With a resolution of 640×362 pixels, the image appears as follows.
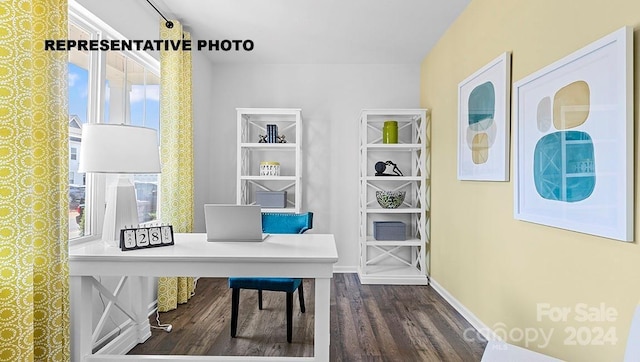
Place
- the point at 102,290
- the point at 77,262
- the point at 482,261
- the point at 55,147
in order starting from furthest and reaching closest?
the point at 482,261
the point at 102,290
the point at 77,262
the point at 55,147

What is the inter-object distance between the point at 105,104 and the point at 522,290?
300cm

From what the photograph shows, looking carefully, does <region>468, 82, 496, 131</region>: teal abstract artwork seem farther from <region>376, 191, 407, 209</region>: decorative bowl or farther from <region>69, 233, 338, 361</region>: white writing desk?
<region>69, 233, 338, 361</region>: white writing desk

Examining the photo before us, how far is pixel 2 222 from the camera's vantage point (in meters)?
1.48

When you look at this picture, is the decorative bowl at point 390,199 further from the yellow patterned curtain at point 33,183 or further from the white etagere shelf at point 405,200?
the yellow patterned curtain at point 33,183

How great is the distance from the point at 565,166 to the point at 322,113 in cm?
318

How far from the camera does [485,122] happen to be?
2773 mm

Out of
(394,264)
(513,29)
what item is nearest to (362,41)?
(513,29)

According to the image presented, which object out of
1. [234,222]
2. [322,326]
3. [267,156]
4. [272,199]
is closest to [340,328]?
[322,326]

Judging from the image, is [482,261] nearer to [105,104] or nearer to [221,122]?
[105,104]

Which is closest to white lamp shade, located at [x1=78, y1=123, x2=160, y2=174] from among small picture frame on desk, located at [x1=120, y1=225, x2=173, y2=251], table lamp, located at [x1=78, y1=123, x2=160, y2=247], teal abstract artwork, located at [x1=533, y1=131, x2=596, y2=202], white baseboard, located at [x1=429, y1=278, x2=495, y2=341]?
table lamp, located at [x1=78, y1=123, x2=160, y2=247]

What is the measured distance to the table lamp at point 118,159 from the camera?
191 cm

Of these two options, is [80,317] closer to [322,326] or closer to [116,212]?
[116,212]

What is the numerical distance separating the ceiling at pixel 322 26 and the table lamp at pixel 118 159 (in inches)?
66.7

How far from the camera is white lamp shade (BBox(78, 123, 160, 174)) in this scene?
1905 millimetres
